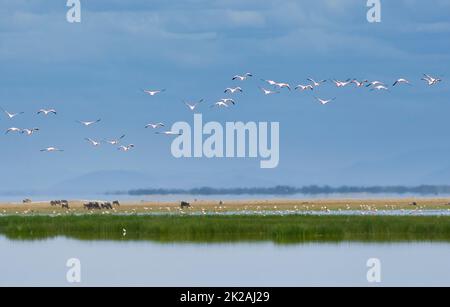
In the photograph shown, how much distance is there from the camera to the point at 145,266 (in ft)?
123

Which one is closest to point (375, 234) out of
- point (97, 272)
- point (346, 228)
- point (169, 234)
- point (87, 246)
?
point (346, 228)

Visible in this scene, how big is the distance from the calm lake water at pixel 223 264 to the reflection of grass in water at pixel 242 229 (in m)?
2.43

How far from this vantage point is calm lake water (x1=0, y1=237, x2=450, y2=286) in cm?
3472

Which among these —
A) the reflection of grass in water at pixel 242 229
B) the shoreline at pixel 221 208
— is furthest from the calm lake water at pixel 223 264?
the shoreline at pixel 221 208

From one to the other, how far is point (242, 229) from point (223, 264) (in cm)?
1113

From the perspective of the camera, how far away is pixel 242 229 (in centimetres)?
4897

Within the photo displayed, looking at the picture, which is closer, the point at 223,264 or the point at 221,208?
the point at 223,264

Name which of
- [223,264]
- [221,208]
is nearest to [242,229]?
[223,264]

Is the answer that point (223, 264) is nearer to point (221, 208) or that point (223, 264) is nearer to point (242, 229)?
point (242, 229)

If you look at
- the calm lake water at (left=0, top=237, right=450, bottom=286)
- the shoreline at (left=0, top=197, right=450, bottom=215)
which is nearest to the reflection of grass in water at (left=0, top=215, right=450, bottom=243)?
the calm lake water at (left=0, top=237, right=450, bottom=286)

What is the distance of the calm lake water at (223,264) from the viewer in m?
34.7

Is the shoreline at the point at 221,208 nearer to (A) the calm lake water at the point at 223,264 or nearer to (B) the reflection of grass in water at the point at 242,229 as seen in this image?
(B) the reflection of grass in water at the point at 242,229

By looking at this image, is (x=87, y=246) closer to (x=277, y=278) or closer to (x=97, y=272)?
(x=97, y=272)
